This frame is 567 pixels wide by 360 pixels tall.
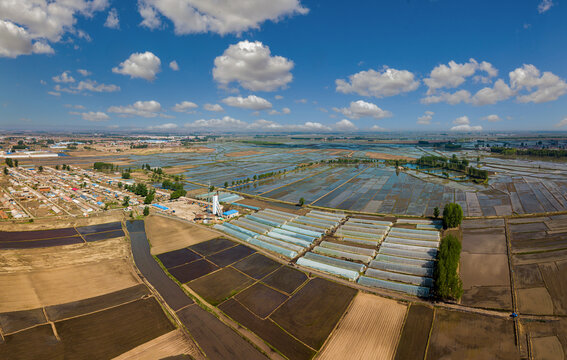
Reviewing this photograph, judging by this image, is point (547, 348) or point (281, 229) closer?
point (547, 348)

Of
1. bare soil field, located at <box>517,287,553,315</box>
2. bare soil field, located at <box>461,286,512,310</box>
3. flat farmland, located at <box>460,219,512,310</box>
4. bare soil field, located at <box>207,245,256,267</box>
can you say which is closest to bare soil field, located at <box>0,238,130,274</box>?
bare soil field, located at <box>207,245,256,267</box>

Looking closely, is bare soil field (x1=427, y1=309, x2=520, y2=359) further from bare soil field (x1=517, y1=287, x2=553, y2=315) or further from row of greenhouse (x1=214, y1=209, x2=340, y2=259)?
row of greenhouse (x1=214, y1=209, x2=340, y2=259)

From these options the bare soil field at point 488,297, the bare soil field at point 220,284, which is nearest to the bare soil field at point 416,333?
the bare soil field at point 488,297

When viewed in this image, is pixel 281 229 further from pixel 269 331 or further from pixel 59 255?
pixel 59 255

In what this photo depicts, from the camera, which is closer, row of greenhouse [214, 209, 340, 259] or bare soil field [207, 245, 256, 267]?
bare soil field [207, 245, 256, 267]

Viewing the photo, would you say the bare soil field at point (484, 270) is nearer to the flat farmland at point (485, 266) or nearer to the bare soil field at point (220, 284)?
the flat farmland at point (485, 266)

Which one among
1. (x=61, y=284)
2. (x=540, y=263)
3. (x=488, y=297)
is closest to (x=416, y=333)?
(x=488, y=297)

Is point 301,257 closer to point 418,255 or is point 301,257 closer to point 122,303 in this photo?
point 418,255
